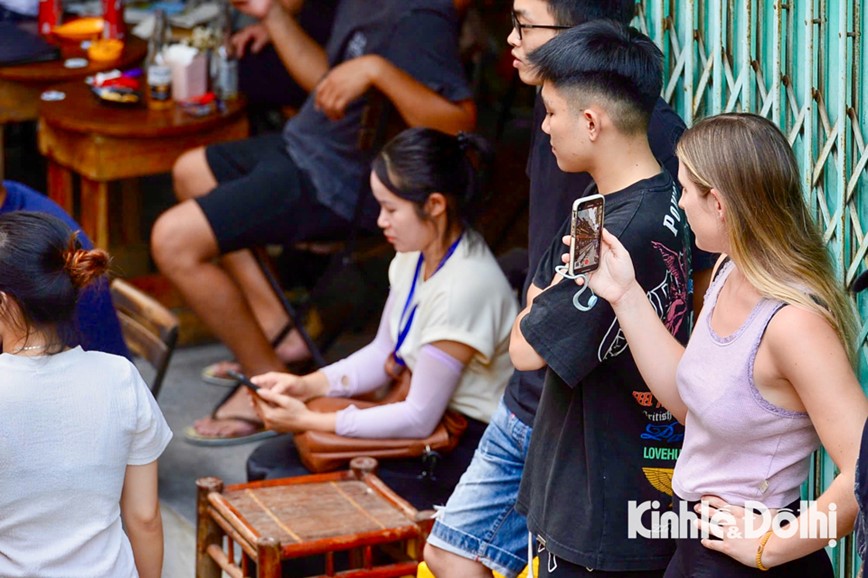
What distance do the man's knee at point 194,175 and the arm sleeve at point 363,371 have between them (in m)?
1.26

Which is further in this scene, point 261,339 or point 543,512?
point 261,339

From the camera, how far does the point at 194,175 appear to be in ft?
16.6

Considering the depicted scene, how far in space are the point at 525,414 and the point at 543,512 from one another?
0.39m

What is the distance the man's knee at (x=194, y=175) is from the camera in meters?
5.04

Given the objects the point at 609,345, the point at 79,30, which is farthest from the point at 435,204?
the point at 79,30

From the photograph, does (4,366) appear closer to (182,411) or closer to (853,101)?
(853,101)

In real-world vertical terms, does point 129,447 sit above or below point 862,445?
below

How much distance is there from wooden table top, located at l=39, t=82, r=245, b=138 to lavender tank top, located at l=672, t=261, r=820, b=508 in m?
3.27

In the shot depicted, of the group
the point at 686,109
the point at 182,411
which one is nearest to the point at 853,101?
the point at 686,109

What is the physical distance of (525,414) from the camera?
3035 millimetres

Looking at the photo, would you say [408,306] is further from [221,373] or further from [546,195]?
[221,373]

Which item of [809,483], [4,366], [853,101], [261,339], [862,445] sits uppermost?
[853,101]

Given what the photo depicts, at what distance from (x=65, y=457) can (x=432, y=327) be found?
4.40 ft

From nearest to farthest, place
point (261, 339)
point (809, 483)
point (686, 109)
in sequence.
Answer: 1. point (809, 483)
2. point (686, 109)
3. point (261, 339)
